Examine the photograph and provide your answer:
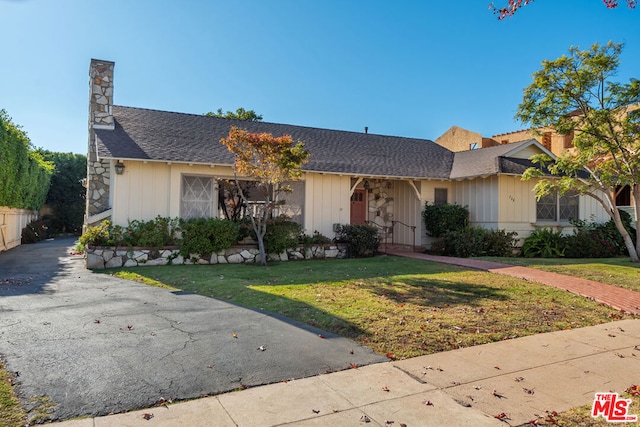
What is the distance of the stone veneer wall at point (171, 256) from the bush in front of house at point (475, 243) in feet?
13.4

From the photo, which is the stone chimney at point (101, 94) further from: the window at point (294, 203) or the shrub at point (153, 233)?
the window at point (294, 203)

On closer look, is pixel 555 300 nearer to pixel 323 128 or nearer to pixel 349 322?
pixel 349 322

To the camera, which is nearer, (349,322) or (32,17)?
(349,322)

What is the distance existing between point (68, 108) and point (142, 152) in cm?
715

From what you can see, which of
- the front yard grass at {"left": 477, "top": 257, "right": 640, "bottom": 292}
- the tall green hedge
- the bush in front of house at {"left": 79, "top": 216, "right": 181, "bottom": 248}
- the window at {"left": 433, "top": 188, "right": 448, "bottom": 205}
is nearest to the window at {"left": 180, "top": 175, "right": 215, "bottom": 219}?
the bush in front of house at {"left": 79, "top": 216, "right": 181, "bottom": 248}

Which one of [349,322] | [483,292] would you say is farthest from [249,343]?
[483,292]

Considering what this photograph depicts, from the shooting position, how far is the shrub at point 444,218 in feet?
49.1

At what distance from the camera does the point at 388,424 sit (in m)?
3.04

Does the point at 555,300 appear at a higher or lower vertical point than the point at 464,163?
lower

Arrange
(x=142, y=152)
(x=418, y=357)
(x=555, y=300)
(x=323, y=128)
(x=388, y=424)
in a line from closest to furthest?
1. (x=388, y=424)
2. (x=418, y=357)
3. (x=555, y=300)
4. (x=142, y=152)
5. (x=323, y=128)

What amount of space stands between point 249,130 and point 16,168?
8547 mm

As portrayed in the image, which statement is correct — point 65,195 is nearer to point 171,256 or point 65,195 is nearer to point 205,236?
point 171,256

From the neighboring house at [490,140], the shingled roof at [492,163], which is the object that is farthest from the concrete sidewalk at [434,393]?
the neighboring house at [490,140]

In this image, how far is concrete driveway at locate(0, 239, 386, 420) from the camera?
11.4 feet
